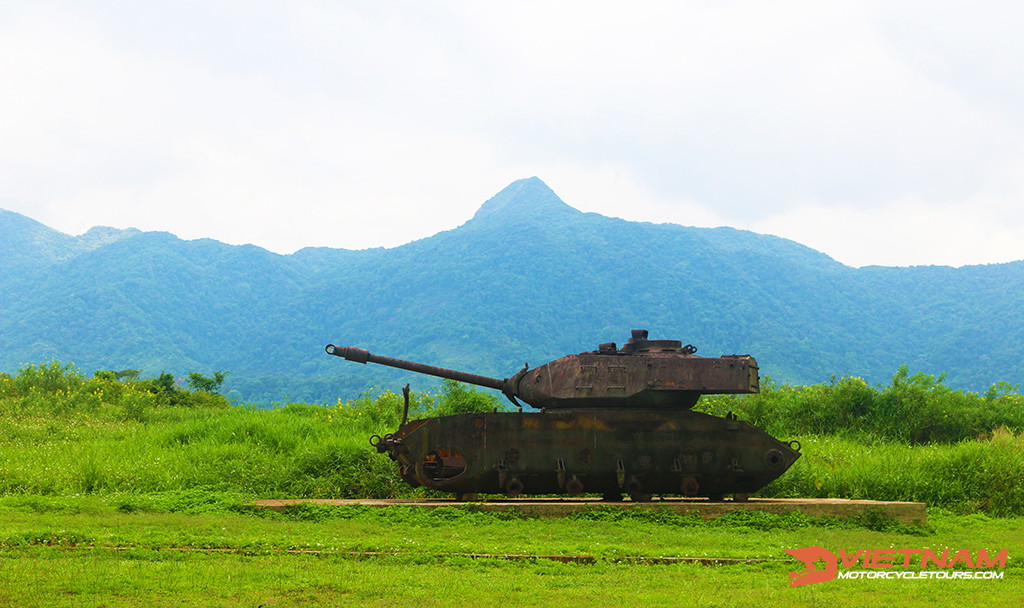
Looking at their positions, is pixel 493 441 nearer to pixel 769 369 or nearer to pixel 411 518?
pixel 411 518

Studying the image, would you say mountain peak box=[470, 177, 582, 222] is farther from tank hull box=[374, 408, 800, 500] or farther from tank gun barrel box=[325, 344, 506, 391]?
tank hull box=[374, 408, 800, 500]

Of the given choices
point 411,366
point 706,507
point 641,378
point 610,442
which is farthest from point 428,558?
point 411,366

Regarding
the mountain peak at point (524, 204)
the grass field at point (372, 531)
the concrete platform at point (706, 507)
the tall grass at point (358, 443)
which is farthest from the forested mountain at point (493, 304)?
the concrete platform at point (706, 507)

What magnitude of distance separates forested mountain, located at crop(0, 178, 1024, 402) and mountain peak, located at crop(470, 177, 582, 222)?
302 centimetres

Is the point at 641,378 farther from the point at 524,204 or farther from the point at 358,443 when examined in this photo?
the point at 524,204

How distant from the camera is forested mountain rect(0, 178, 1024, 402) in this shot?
350 feet

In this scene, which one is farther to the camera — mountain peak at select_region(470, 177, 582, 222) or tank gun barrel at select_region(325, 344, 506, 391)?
mountain peak at select_region(470, 177, 582, 222)

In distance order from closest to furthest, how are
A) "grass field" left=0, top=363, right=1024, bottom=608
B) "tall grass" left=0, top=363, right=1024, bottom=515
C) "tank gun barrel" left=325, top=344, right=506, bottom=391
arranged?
"grass field" left=0, top=363, right=1024, bottom=608
"tank gun barrel" left=325, top=344, right=506, bottom=391
"tall grass" left=0, top=363, right=1024, bottom=515

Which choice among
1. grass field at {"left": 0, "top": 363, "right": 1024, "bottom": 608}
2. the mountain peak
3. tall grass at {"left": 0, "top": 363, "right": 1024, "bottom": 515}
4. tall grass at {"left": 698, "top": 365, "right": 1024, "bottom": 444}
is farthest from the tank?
the mountain peak

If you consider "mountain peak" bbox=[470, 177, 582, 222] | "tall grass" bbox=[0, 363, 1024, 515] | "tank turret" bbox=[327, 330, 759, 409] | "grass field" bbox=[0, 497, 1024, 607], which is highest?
"mountain peak" bbox=[470, 177, 582, 222]

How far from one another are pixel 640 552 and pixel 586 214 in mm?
137780

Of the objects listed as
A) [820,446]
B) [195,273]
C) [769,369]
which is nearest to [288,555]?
[820,446]

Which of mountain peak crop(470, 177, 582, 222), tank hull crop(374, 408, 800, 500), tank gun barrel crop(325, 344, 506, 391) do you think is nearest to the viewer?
tank hull crop(374, 408, 800, 500)

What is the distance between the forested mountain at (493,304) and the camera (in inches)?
4203
